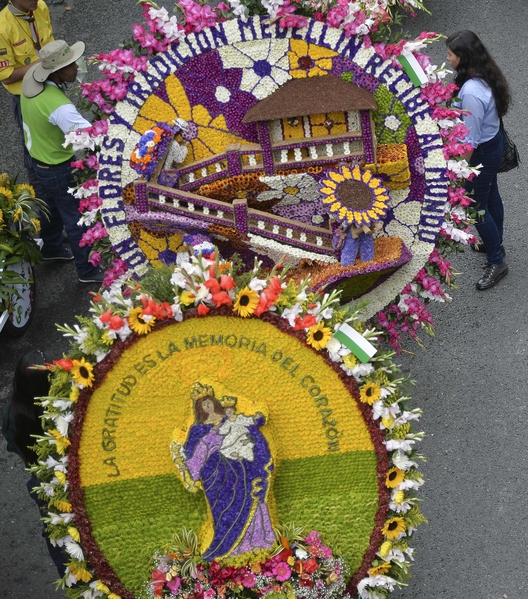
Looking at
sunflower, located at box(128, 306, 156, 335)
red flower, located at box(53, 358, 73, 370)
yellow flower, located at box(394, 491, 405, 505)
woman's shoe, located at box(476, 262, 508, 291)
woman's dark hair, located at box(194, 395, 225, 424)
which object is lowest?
yellow flower, located at box(394, 491, 405, 505)

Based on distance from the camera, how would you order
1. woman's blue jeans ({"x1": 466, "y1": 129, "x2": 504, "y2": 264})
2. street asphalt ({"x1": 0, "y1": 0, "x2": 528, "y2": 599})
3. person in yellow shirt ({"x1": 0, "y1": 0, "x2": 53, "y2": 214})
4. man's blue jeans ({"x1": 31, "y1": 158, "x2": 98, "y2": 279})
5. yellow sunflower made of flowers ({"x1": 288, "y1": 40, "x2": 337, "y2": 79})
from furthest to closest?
person in yellow shirt ({"x1": 0, "y1": 0, "x2": 53, "y2": 214}) → man's blue jeans ({"x1": 31, "y1": 158, "x2": 98, "y2": 279}) → woman's blue jeans ({"x1": 466, "y1": 129, "x2": 504, "y2": 264}) → street asphalt ({"x1": 0, "y1": 0, "x2": 528, "y2": 599}) → yellow sunflower made of flowers ({"x1": 288, "y1": 40, "x2": 337, "y2": 79})

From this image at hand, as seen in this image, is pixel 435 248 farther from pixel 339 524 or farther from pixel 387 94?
pixel 339 524

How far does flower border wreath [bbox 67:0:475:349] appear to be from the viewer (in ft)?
12.5

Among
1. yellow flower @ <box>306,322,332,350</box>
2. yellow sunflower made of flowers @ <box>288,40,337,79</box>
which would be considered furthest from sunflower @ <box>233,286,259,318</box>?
yellow sunflower made of flowers @ <box>288,40,337,79</box>

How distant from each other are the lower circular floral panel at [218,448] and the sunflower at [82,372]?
0.16 feet

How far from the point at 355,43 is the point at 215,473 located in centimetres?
214

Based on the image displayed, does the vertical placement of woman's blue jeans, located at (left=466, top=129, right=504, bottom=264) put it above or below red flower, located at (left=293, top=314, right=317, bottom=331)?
above

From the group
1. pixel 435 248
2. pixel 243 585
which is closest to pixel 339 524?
pixel 243 585

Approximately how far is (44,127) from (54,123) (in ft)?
0.60

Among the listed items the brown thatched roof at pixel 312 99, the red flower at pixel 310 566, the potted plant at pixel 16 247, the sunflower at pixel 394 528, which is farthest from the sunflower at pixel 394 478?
the potted plant at pixel 16 247

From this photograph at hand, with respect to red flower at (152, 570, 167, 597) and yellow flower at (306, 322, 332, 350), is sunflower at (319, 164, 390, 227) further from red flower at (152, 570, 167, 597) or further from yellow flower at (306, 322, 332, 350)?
red flower at (152, 570, 167, 597)

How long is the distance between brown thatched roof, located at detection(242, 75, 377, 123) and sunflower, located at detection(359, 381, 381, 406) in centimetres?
133

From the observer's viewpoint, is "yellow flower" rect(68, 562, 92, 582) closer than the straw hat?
Yes

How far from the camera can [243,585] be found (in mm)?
3078
